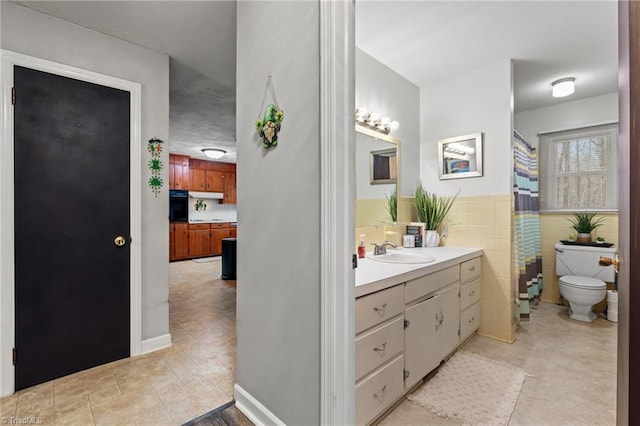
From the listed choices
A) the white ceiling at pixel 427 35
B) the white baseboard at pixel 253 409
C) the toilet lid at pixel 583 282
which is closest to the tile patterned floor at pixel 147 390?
the white baseboard at pixel 253 409

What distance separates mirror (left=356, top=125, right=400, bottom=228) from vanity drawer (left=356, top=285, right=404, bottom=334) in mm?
885

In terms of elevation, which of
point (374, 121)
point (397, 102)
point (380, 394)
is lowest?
point (380, 394)

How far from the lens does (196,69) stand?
103 inches

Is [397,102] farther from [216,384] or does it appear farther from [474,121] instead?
[216,384]

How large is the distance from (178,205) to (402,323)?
5983 mm

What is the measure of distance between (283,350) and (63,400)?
4.77 feet

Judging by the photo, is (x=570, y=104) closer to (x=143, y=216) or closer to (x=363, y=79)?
(x=363, y=79)

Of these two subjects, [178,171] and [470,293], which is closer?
[470,293]

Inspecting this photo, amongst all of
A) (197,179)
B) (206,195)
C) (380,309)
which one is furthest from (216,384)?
(206,195)

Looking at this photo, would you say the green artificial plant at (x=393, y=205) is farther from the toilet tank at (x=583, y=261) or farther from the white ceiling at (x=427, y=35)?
the toilet tank at (x=583, y=261)

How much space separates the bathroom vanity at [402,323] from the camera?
1373 millimetres

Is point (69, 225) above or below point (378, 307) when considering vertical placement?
above

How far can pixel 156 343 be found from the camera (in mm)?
2299

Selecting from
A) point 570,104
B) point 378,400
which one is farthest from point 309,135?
point 570,104
